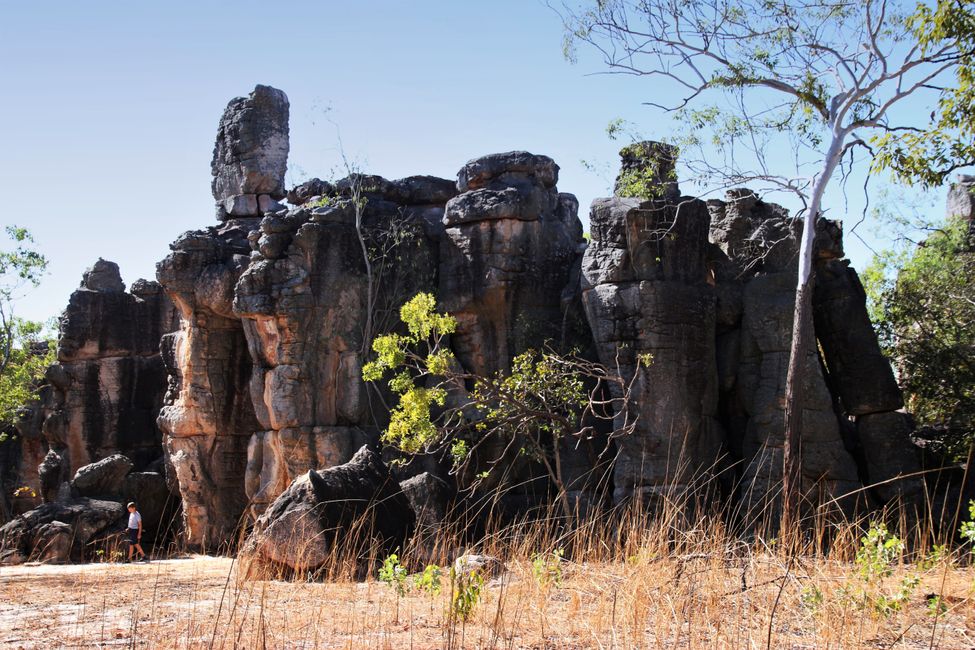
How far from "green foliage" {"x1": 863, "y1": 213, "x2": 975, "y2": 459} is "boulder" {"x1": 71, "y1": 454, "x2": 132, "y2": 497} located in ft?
47.3

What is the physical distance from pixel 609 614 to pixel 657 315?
32.5 feet

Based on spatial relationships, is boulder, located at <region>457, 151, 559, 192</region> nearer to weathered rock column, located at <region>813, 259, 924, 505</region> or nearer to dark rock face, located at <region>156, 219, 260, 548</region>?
dark rock face, located at <region>156, 219, 260, 548</region>

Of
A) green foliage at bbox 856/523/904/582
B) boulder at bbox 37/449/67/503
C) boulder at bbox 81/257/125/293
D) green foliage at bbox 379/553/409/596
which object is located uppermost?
boulder at bbox 81/257/125/293

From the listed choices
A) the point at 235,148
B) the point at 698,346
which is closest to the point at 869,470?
the point at 698,346

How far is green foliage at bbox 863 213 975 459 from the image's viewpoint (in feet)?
50.9

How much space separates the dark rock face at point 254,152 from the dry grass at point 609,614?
15.6 m

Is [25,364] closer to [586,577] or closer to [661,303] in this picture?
[661,303]

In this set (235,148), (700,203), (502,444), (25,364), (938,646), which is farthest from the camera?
(25,364)

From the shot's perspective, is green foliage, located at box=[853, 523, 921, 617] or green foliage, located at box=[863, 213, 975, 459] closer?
green foliage, located at box=[853, 523, 921, 617]

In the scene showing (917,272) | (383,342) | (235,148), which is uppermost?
(235,148)

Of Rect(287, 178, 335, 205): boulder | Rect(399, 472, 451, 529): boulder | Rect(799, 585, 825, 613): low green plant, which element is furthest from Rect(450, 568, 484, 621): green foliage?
Rect(287, 178, 335, 205): boulder

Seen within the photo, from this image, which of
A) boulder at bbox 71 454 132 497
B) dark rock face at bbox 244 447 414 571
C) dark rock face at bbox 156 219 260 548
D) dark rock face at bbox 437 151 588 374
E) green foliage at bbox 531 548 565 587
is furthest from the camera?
dark rock face at bbox 156 219 260 548

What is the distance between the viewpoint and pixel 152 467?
904 inches

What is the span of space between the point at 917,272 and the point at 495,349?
737 cm
